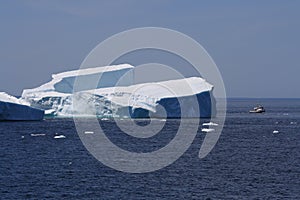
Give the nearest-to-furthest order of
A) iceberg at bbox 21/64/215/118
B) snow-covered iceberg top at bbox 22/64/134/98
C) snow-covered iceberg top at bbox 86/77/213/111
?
snow-covered iceberg top at bbox 86/77/213/111 → iceberg at bbox 21/64/215/118 → snow-covered iceberg top at bbox 22/64/134/98

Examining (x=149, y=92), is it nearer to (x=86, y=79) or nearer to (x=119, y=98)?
(x=119, y=98)

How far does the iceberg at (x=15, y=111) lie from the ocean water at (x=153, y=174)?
13965 millimetres

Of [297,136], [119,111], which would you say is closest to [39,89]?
[119,111]

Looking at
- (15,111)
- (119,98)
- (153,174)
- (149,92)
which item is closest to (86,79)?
(119,98)

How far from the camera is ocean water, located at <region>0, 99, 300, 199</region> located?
23.2m

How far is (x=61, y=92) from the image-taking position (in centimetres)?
6994

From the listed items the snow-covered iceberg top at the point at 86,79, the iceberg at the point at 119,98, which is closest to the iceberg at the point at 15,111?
the iceberg at the point at 119,98

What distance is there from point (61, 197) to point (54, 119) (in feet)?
168

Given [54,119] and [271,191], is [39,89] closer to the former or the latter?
[54,119]

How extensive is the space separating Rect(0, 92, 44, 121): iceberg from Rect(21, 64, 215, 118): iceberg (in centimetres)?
398

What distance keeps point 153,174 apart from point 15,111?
35924 mm

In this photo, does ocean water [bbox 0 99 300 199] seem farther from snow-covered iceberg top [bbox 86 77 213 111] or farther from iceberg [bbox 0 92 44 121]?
snow-covered iceberg top [bbox 86 77 213 111]

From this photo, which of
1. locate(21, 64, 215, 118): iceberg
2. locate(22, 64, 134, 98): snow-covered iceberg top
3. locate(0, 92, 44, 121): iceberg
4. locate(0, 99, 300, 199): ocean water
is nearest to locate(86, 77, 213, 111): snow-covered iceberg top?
locate(21, 64, 215, 118): iceberg

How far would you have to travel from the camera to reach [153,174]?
1102 inches
